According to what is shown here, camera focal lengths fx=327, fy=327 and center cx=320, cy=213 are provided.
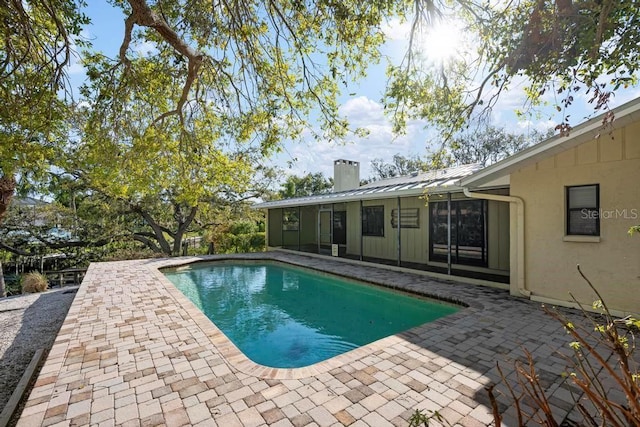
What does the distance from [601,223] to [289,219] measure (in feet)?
43.8

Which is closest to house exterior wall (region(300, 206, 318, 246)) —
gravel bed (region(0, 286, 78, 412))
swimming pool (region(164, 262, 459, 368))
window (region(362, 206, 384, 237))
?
window (region(362, 206, 384, 237))

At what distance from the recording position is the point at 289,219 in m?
17.2

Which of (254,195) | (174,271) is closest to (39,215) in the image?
(174,271)

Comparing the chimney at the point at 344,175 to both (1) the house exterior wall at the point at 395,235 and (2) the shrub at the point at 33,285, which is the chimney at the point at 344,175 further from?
(2) the shrub at the point at 33,285

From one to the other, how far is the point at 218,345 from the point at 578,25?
5954mm

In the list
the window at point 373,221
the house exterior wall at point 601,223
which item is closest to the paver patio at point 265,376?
the house exterior wall at point 601,223

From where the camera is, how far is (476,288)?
7637 mm

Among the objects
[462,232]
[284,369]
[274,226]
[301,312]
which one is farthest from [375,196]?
[274,226]

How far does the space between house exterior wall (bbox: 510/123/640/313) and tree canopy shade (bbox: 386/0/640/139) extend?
1.46 m

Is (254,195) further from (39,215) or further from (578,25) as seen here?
(578,25)

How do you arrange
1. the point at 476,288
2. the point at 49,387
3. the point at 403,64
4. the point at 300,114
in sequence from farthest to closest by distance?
the point at 476,288 → the point at 300,114 → the point at 403,64 → the point at 49,387

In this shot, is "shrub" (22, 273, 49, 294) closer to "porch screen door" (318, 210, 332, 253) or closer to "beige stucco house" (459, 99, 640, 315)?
"porch screen door" (318, 210, 332, 253)

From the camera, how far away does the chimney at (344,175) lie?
51.6 feet

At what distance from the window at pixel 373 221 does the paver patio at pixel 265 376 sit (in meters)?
6.78
